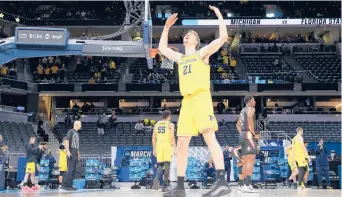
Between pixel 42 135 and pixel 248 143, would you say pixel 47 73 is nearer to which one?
pixel 42 135

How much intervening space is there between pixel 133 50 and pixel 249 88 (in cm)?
2096

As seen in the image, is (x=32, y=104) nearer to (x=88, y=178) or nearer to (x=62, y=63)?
(x=62, y=63)

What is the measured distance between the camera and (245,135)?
7.61 metres

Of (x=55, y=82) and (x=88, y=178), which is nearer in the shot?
(x=88, y=178)

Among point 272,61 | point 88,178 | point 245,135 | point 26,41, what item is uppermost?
point 272,61

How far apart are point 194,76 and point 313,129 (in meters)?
23.9

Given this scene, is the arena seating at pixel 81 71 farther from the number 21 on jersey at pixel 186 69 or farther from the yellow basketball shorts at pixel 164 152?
the number 21 on jersey at pixel 186 69

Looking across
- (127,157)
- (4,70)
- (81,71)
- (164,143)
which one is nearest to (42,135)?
(4,70)

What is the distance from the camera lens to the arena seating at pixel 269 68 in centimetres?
3132

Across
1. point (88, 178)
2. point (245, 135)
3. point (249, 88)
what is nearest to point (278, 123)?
point (249, 88)

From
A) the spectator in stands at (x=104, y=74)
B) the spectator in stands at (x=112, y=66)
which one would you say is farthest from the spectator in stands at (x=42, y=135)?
the spectator in stands at (x=112, y=66)

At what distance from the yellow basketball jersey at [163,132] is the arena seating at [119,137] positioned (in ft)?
41.8

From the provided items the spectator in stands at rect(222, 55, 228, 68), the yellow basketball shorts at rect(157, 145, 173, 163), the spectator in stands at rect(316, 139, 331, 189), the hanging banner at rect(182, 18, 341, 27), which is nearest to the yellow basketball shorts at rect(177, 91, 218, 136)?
the yellow basketball shorts at rect(157, 145, 173, 163)

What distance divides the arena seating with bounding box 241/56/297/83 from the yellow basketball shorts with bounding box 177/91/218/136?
26717 millimetres
